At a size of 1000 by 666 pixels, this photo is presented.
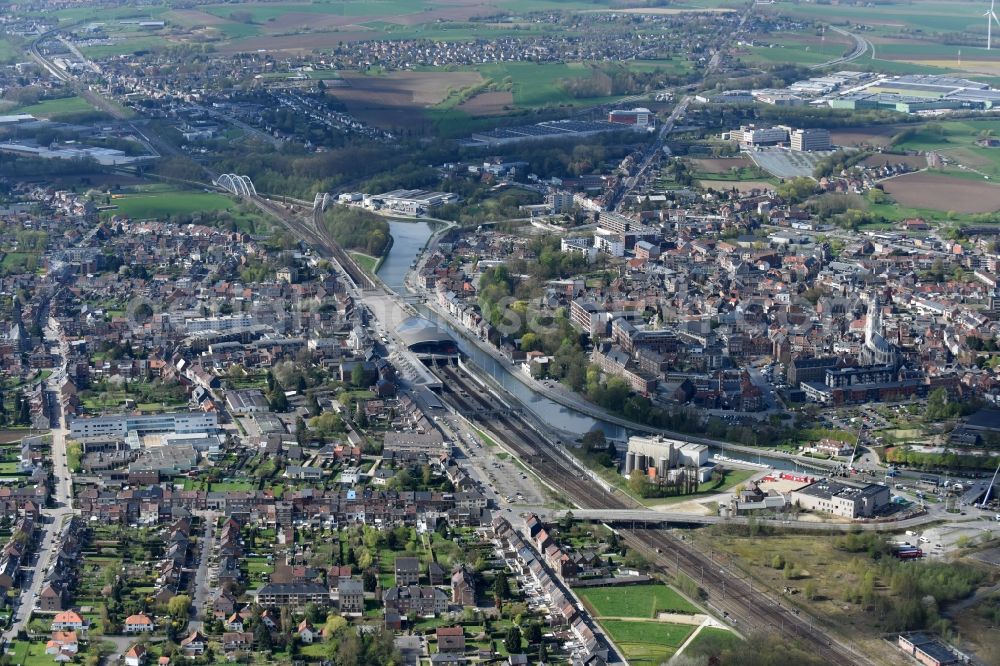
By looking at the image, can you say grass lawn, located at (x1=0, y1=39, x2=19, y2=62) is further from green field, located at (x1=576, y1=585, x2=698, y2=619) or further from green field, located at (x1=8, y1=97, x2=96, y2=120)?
green field, located at (x1=576, y1=585, x2=698, y2=619)

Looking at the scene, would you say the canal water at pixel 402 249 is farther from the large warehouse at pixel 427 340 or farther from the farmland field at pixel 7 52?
the farmland field at pixel 7 52

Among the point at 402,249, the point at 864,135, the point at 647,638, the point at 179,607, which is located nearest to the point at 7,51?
the point at 864,135

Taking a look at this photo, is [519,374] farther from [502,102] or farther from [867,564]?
[502,102]

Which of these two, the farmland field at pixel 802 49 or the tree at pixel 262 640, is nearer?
the tree at pixel 262 640

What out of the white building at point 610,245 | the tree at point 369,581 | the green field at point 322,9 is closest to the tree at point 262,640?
the tree at point 369,581


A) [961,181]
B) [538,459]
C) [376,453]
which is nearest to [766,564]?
[538,459]

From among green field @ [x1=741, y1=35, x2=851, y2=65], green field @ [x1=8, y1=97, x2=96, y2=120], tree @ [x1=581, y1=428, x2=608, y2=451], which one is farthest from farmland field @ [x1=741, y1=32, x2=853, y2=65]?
tree @ [x1=581, y1=428, x2=608, y2=451]
